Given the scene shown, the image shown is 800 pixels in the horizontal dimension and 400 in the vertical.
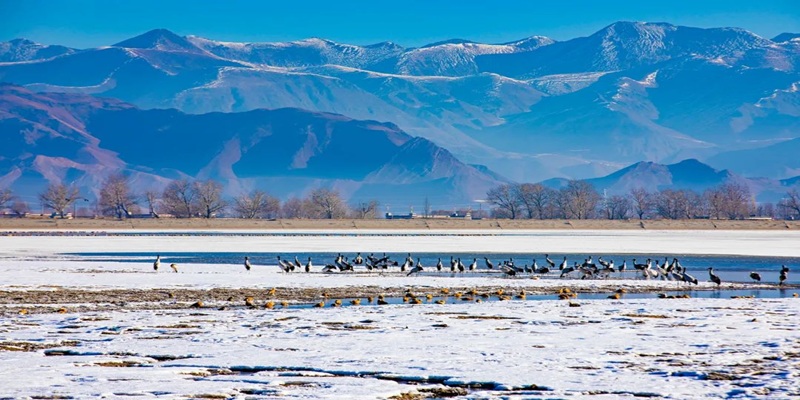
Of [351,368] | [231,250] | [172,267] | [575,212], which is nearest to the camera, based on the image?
[351,368]

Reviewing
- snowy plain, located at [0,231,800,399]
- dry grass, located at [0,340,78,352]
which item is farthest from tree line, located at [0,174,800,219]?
dry grass, located at [0,340,78,352]

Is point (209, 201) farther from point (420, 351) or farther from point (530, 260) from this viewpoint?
point (420, 351)

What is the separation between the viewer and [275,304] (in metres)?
29.7

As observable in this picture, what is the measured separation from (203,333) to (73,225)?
97.9m

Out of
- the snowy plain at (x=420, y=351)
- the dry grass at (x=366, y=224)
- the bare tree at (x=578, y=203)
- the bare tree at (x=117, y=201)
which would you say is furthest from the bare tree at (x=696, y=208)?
the snowy plain at (x=420, y=351)

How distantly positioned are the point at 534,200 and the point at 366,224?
61.1m

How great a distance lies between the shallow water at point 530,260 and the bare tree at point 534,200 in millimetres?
107587

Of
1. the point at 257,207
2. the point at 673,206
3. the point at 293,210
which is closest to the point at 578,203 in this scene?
the point at 673,206

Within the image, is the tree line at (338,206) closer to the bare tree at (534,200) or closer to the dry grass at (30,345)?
the bare tree at (534,200)

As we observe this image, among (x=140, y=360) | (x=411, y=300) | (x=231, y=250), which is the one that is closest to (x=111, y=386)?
(x=140, y=360)

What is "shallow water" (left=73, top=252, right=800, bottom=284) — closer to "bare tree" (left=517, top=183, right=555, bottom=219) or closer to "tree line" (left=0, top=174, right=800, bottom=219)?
"tree line" (left=0, top=174, right=800, bottom=219)

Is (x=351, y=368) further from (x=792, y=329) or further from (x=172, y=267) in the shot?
(x=172, y=267)

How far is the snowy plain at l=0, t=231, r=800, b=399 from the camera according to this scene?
55.5 ft

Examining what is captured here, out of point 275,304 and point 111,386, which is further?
point 275,304
